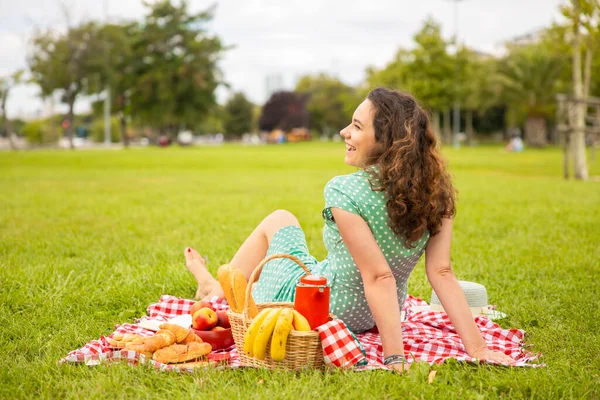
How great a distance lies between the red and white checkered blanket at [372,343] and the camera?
2979 mm

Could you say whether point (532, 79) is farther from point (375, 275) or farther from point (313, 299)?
point (313, 299)

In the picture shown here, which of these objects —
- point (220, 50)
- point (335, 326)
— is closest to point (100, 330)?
point (335, 326)

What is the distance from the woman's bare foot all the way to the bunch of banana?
58.7 inches

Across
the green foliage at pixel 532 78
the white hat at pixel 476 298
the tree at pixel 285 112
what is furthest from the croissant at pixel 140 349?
the tree at pixel 285 112

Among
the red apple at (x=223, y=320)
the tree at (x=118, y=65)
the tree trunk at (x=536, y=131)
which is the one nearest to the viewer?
the red apple at (x=223, y=320)

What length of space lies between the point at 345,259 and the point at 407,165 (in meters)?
0.60

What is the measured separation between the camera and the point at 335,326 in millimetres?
2971

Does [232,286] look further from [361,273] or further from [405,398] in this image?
[405,398]

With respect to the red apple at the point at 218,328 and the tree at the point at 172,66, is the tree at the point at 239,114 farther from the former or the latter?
the red apple at the point at 218,328

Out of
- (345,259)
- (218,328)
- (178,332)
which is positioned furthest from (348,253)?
(178,332)

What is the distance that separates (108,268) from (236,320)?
2585 mm

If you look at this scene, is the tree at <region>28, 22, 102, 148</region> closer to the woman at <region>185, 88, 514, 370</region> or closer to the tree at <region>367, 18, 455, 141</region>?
the tree at <region>367, 18, 455, 141</region>

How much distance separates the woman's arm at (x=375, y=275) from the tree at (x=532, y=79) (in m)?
48.2

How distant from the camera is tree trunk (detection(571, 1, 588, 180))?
14.8 m
